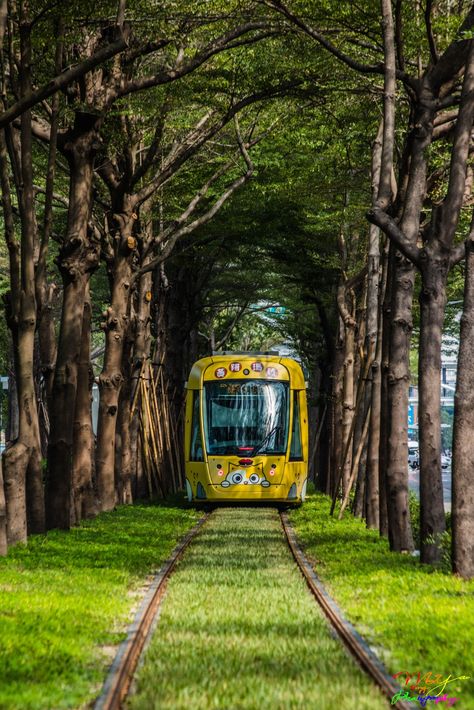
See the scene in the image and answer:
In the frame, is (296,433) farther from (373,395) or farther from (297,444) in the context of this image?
(373,395)

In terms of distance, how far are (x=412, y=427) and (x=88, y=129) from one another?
4661 inches

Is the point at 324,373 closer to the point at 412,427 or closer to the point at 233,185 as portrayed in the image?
the point at 233,185

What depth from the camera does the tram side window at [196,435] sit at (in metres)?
28.4

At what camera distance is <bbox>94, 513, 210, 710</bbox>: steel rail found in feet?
25.9

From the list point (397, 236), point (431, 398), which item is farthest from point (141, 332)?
point (431, 398)

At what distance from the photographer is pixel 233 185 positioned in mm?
26812

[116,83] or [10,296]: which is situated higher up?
[116,83]

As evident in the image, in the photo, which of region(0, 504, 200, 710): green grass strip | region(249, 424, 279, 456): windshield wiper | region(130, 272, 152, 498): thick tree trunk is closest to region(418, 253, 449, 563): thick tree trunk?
region(0, 504, 200, 710): green grass strip

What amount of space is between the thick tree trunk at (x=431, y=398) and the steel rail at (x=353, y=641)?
155cm

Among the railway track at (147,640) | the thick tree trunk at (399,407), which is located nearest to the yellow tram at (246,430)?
the thick tree trunk at (399,407)

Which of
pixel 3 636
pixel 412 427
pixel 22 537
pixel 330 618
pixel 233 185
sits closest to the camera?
pixel 3 636

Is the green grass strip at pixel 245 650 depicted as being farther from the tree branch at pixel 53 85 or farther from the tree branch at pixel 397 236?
the tree branch at pixel 53 85

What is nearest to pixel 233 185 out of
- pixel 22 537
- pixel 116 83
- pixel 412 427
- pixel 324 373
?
pixel 116 83

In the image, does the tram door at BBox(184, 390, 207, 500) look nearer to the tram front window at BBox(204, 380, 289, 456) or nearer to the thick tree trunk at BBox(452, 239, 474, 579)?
the tram front window at BBox(204, 380, 289, 456)
